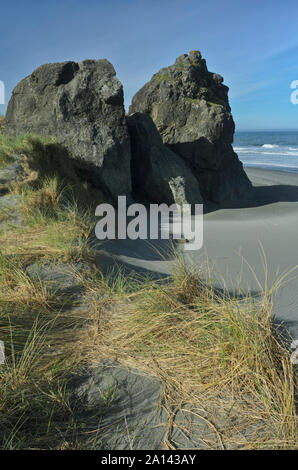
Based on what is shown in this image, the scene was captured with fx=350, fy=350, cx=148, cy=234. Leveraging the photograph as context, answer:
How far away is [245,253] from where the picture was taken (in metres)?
4.91

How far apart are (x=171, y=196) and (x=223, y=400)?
6176 millimetres

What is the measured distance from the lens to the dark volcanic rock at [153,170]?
768 cm

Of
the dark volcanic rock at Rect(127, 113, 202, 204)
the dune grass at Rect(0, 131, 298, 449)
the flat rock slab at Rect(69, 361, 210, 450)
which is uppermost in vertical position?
the dark volcanic rock at Rect(127, 113, 202, 204)

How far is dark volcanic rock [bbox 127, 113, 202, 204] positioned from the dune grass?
4.44 m

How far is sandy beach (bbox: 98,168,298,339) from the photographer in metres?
3.51

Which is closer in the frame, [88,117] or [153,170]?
[88,117]

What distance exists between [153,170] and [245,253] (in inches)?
136

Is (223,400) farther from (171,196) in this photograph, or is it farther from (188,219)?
(171,196)

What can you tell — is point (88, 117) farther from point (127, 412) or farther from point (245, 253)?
point (127, 412)

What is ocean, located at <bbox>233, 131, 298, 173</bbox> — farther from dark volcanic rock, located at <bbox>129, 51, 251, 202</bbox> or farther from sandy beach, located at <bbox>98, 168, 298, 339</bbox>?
sandy beach, located at <bbox>98, 168, 298, 339</bbox>

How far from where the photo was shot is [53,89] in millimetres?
7016

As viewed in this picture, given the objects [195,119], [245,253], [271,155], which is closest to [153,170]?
[195,119]

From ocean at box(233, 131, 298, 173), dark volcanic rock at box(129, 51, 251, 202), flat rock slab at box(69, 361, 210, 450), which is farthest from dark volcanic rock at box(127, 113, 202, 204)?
ocean at box(233, 131, 298, 173)

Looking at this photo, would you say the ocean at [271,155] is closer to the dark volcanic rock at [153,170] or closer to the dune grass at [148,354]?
the dark volcanic rock at [153,170]
